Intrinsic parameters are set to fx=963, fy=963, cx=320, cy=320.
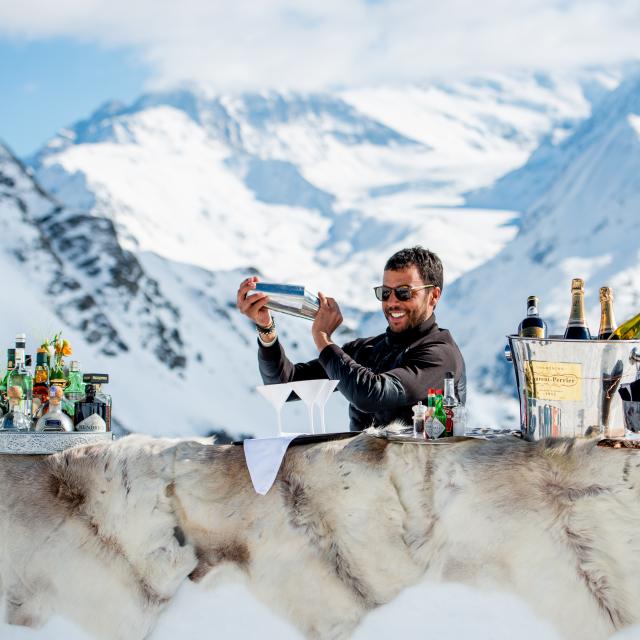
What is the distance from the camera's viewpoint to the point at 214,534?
2.73m

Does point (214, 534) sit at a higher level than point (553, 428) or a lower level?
lower

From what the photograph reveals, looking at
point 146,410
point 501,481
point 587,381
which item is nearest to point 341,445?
point 501,481

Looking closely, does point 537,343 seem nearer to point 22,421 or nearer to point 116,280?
point 22,421

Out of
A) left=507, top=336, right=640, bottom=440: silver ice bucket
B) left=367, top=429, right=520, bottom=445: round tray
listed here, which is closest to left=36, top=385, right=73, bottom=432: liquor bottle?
left=367, top=429, right=520, bottom=445: round tray

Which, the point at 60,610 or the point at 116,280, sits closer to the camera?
the point at 60,610

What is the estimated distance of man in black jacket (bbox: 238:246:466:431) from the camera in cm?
279

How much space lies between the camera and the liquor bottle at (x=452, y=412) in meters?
2.68

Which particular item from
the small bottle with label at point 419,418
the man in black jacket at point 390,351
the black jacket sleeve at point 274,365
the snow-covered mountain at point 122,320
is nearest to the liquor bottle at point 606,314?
the man in black jacket at point 390,351

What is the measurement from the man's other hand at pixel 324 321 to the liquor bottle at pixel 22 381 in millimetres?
952

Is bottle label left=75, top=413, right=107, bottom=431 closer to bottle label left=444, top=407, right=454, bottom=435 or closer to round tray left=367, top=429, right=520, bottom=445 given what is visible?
round tray left=367, top=429, right=520, bottom=445

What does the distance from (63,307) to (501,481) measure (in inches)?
2583

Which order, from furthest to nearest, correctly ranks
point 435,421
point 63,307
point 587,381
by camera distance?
point 63,307
point 435,421
point 587,381

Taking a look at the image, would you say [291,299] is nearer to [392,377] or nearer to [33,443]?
[392,377]

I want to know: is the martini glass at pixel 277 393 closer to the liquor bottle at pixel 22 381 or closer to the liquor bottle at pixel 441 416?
the liquor bottle at pixel 441 416
